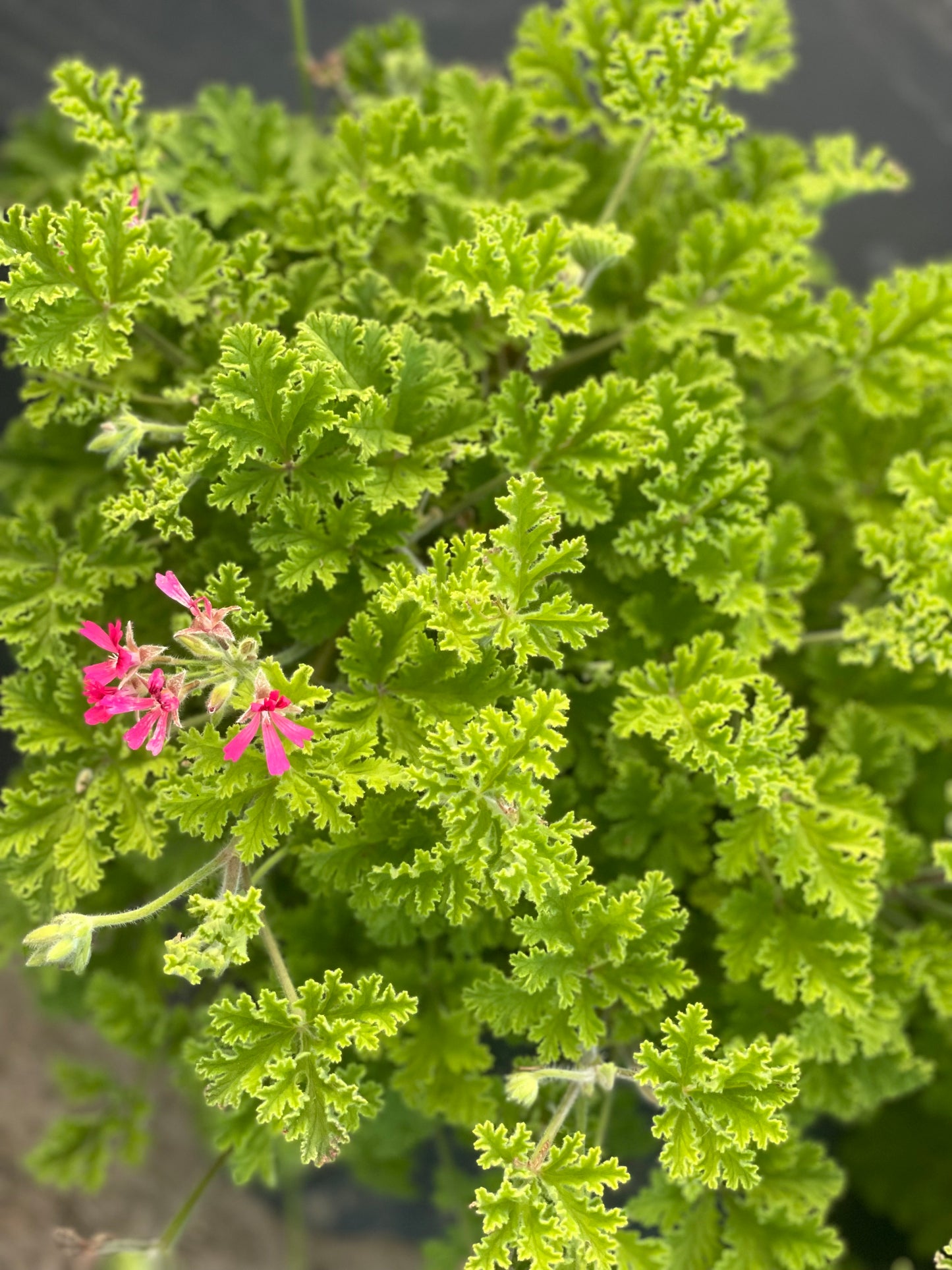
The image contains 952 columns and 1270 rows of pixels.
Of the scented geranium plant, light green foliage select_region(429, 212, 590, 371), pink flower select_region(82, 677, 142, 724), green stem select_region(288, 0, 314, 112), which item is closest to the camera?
pink flower select_region(82, 677, 142, 724)

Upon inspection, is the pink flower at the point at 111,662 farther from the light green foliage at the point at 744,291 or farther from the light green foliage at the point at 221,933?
the light green foliage at the point at 744,291

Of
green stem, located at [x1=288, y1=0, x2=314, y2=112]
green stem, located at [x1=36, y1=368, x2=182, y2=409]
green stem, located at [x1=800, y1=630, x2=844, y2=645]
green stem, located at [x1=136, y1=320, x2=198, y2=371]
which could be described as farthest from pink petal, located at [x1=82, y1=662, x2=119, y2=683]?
green stem, located at [x1=288, y1=0, x2=314, y2=112]

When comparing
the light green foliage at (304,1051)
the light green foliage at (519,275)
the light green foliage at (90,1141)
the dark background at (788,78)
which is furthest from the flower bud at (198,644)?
the dark background at (788,78)

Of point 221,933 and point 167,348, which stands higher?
point 167,348

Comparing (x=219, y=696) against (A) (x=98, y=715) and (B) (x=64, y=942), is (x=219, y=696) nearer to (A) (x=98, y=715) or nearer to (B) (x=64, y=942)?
(A) (x=98, y=715)

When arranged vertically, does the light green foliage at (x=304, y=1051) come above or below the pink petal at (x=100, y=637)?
below

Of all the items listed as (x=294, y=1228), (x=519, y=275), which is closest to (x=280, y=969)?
(x=519, y=275)

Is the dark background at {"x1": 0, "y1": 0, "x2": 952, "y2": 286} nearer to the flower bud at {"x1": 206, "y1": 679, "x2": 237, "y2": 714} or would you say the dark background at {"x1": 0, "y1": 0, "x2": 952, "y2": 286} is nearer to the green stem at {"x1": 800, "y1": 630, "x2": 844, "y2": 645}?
the green stem at {"x1": 800, "y1": 630, "x2": 844, "y2": 645}
